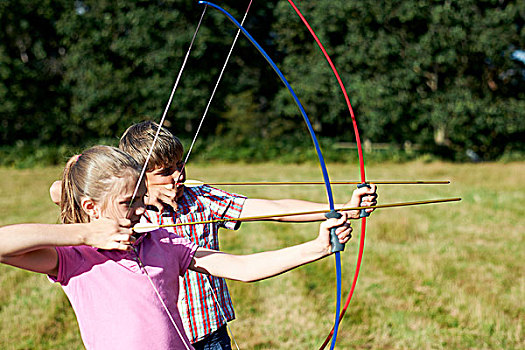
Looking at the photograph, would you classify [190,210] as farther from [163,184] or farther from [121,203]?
[121,203]

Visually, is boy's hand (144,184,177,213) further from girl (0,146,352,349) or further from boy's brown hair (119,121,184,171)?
girl (0,146,352,349)

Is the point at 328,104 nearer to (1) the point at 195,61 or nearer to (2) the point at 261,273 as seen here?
(1) the point at 195,61

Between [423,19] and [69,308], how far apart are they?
60.7 ft

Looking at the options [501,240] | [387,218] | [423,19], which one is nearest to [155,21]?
[423,19]

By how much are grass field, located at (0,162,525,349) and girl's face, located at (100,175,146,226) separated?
263 centimetres

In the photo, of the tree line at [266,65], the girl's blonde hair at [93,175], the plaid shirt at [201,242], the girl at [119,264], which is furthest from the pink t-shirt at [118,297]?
the tree line at [266,65]

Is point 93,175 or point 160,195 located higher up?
point 93,175

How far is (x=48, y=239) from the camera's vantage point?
52.5 inches

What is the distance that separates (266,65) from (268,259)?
82.5 ft

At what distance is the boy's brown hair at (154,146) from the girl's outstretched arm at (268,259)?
1.42ft

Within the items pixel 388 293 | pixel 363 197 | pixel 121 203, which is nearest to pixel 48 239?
pixel 121 203

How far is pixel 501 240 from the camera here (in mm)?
7441

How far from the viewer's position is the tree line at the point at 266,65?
2014 cm

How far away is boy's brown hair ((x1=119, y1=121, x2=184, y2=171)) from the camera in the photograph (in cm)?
197
